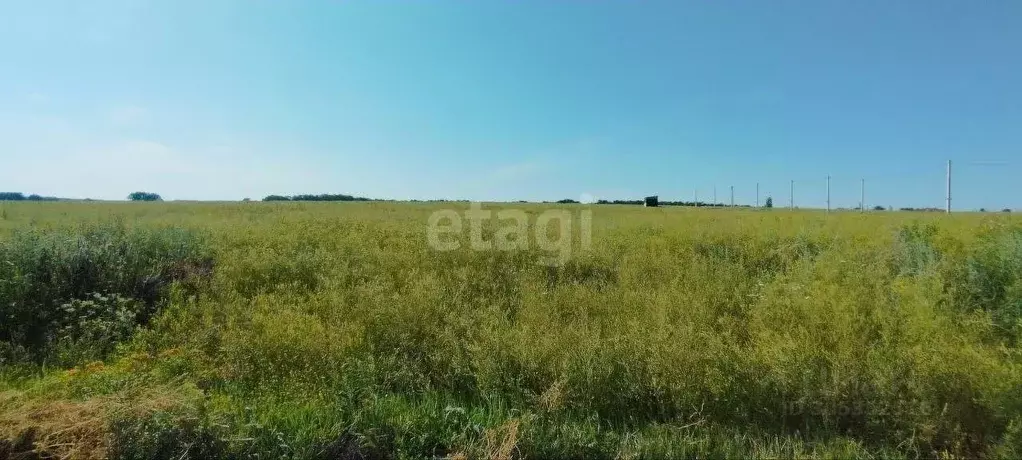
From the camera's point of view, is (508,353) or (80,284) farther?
(80,284)

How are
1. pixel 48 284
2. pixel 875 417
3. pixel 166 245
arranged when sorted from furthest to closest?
1. pixel 166 245
2. pixel 48 284
3. pixel 875 417

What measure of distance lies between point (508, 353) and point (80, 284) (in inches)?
241

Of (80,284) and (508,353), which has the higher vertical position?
(80,284)

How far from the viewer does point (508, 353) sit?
4.38m

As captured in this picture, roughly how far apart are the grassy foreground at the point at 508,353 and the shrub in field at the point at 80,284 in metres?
0.03

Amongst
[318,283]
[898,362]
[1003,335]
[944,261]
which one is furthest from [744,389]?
[318,283]

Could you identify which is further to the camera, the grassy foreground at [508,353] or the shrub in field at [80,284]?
the shrub in field at [80,284]

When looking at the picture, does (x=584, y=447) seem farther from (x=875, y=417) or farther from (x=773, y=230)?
(x=773, y=230)

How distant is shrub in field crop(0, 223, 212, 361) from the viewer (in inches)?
204

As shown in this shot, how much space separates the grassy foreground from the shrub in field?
0.03m

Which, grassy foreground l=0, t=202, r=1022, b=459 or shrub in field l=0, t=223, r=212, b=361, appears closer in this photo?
grassy foreground l=0, t=202, r=1022, b=459

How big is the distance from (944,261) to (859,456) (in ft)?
14.9

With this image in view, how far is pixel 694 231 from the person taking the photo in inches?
432

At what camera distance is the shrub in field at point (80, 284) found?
5.19m
